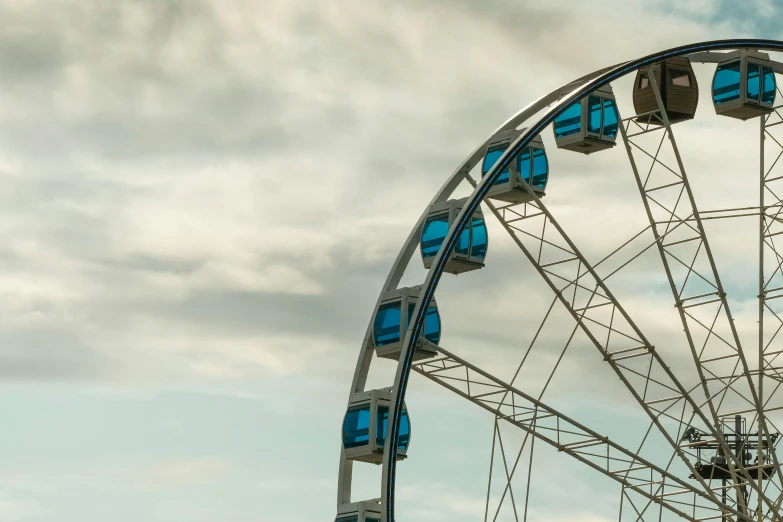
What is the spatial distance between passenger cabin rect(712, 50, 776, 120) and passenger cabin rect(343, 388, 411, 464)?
10.8 m

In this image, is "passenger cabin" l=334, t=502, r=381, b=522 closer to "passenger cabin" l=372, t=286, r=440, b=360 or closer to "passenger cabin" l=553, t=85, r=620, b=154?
"passenger cabin" l=372, t=286, r=440, b=360

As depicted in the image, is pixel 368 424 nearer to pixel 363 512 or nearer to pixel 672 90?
pixel 363 512

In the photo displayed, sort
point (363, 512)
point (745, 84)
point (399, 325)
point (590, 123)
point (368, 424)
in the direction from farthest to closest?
point (745, 84)
point (590, 123)
point (399, 325)
point (368, 424)
point (363, 512)

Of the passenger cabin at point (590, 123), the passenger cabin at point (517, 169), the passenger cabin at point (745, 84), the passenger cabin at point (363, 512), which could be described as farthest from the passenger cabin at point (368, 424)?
the passenger cabin at point (745, 84)

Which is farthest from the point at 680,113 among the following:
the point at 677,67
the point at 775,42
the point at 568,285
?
the point at 568,285

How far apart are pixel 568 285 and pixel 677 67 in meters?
7.91

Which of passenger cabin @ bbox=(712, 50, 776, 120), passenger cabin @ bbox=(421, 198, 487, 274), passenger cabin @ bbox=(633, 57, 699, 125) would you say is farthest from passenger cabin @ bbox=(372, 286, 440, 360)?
passenger cabin @ bbox=(712, 50, 776, 120)

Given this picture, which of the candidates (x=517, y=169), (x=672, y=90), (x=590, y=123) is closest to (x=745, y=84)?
(x=672, y=90)

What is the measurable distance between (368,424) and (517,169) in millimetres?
6269

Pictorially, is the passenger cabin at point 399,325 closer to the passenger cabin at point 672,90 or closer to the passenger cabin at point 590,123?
the passenger cabin at point 590,123

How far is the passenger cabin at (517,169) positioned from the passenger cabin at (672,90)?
5.00m

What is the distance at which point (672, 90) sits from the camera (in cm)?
4575

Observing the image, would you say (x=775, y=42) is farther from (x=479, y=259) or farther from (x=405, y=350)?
(x=405, y=350)

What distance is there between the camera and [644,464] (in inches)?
1607
